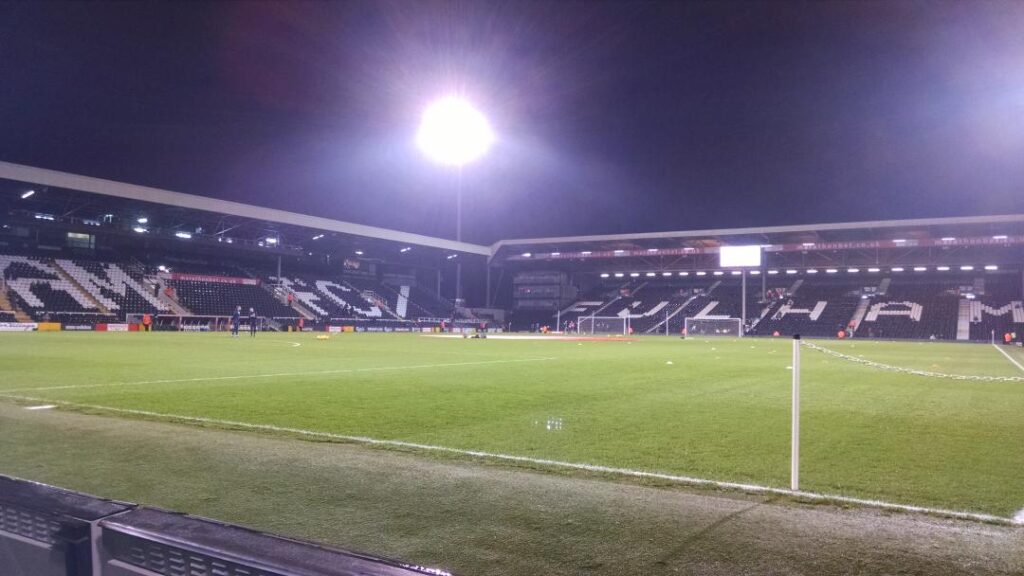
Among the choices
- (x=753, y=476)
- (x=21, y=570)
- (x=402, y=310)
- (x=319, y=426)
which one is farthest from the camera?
(x=402, y=310)

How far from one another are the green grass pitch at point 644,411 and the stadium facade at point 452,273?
96.6ft

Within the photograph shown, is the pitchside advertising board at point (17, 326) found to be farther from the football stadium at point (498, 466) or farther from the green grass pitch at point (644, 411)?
the green grass pitch at point (644, 411)

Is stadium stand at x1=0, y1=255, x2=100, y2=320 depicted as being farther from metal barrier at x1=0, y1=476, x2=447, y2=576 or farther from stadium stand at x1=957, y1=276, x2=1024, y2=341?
stadium stand at x1=957, y1=276, x2=1024, y2=341

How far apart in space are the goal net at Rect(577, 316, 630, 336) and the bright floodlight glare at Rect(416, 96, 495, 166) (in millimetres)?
22355


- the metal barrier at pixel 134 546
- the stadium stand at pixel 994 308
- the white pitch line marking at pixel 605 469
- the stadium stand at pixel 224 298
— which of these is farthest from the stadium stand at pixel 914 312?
the metal barrier at pixel 134 546

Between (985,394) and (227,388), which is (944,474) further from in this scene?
(227,388)

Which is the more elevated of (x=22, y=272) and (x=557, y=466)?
(x=22, y=272)

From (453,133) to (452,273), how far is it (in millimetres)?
33149

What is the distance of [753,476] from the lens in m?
4.79

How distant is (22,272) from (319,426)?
44620 mm

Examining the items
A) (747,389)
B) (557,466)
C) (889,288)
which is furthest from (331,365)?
(889,288)

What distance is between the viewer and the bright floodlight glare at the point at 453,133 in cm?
3884

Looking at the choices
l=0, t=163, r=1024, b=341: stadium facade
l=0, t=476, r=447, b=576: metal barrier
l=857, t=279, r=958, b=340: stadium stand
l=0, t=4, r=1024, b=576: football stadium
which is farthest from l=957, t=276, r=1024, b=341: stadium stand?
l=0, t=476, r=447, b=576: metal barrier

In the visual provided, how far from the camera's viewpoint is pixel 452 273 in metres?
72.6
